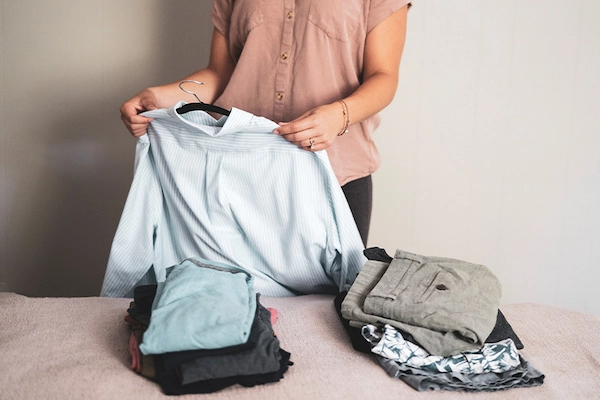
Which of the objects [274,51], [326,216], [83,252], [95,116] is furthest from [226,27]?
[83,252]

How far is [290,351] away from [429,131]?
141 centimetres

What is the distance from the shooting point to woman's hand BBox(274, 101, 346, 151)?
1.29 meters

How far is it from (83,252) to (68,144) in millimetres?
442

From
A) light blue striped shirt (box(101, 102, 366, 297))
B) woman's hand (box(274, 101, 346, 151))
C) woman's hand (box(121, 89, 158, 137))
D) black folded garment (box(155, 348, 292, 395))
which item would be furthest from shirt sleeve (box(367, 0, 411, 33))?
black folded garment (box(155, 348, 292, 395))

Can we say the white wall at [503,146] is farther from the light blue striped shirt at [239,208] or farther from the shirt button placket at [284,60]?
the light blue striped shirt at [239,208]

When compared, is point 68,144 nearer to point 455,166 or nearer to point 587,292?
point 455,166

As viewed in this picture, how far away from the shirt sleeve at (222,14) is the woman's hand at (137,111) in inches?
14.7

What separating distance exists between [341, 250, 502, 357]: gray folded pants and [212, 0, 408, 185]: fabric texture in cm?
43

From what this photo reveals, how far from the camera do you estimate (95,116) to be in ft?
7.82

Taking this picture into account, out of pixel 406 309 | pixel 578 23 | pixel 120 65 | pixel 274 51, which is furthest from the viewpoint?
pixel 120 65


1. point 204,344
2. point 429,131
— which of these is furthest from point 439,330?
point 429,131

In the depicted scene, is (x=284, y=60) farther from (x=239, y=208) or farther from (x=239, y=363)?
(x=239, y=363)

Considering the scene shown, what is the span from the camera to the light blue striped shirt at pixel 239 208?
134 cm

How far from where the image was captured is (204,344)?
92cm
